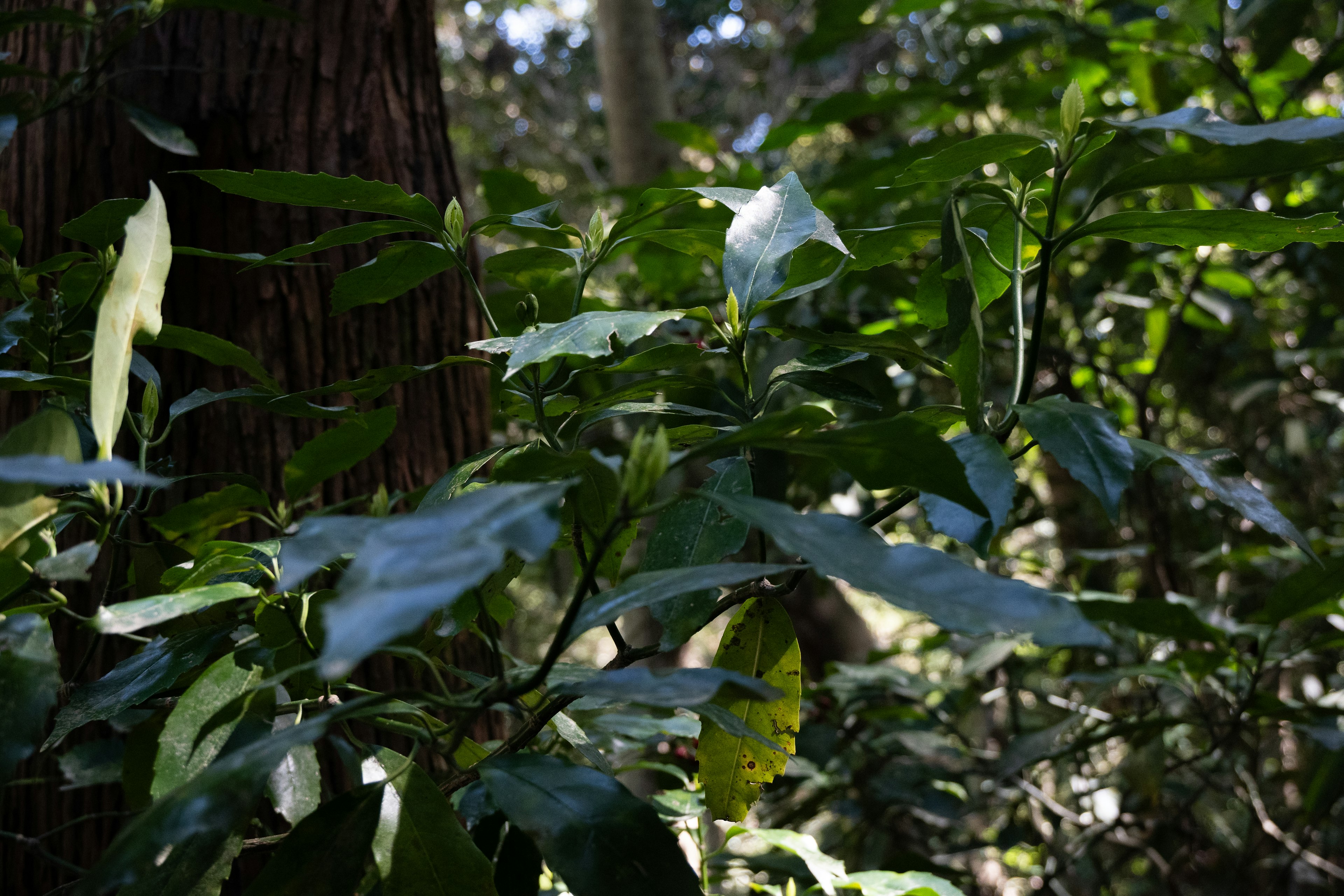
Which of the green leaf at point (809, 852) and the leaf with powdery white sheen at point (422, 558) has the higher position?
the leaf with powdery white sheen at point (422, 558)

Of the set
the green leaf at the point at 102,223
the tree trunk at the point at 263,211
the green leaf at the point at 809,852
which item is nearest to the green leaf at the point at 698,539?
the green leaf at the point at 809,852

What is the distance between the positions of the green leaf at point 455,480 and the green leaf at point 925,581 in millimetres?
256

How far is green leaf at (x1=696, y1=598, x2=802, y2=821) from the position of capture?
633 millimetres

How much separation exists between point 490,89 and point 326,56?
633 cm

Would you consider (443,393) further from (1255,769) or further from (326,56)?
(1255,769)

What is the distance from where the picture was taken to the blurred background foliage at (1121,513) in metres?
1.42

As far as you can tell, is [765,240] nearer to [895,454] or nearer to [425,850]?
[895,454]

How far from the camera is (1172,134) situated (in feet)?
6.40

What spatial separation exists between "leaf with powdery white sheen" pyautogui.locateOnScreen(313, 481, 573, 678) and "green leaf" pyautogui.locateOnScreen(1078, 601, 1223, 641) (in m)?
0.68

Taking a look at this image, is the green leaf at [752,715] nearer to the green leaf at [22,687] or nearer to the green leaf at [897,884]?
the green leaf at [897,884]

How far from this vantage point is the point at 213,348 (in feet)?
2.31

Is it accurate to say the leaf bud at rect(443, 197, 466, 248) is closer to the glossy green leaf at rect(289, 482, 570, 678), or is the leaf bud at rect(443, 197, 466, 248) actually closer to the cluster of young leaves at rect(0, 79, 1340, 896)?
the cluster of young leaves at rect(0, 79, 1340, 896)

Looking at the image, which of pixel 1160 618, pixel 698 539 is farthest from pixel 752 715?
pixel 1160 618

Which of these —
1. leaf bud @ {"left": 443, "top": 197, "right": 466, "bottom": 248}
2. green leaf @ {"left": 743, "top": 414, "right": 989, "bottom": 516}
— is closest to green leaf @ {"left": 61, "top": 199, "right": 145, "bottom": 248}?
leaf bud @ {"left": 443, "top": 197, "right": 466, "bottom": 248}
